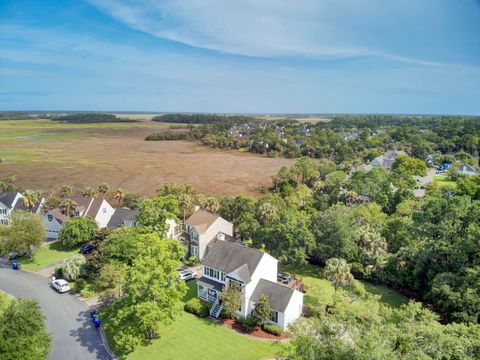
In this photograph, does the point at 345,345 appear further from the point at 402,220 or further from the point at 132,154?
the point at 132,154

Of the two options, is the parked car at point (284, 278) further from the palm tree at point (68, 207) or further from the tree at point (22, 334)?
the palm tree at point (68, 207)

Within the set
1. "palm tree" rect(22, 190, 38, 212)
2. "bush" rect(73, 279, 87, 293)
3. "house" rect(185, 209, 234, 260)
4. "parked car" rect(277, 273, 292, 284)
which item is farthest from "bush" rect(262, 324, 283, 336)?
"palm tree" rect(22, 190, 38, 212)

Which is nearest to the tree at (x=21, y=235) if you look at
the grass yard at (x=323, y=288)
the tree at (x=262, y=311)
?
the tree at (x=262, y=311)

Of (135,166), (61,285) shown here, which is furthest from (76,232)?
(135,166)

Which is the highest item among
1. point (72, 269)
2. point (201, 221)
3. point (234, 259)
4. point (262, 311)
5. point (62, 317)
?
point (201, 221)

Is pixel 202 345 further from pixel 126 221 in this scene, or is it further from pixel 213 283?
pixel 126 221
